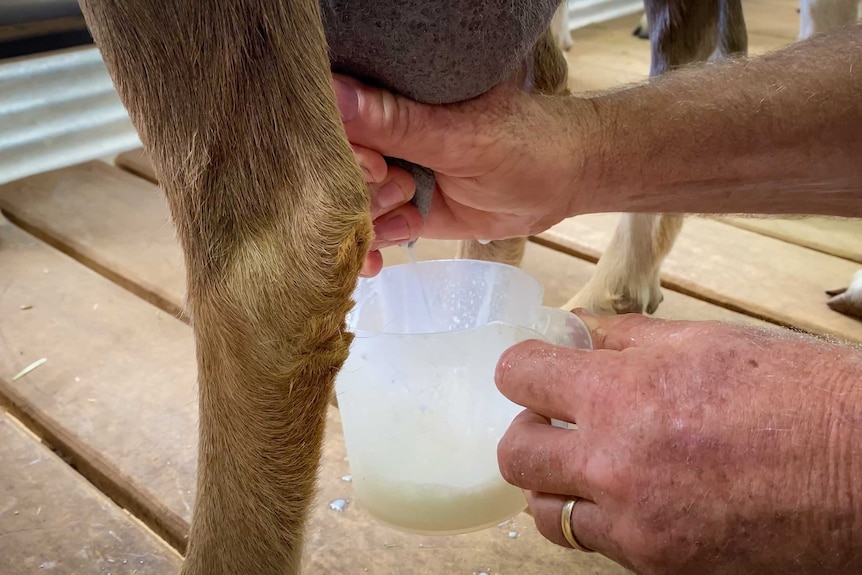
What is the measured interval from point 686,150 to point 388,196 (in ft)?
1.10

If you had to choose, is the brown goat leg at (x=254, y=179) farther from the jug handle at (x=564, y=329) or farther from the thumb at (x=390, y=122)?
the jug handle at (x=564, y=329)

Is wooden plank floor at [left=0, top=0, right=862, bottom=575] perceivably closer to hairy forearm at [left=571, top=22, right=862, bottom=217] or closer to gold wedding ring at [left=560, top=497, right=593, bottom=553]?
gold wedding ring at [left=560, top=497, right=593, bottom=553]

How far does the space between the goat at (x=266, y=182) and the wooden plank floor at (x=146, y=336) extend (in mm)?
159

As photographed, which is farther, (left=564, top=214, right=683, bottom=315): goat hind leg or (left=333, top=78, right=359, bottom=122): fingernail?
(left=564, top=214, right=683, bottom=315): goat hind leg

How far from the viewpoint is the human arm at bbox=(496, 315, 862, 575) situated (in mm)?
475

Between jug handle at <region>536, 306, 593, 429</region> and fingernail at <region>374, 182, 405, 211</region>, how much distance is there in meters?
0.17

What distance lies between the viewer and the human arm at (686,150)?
795 millimetres

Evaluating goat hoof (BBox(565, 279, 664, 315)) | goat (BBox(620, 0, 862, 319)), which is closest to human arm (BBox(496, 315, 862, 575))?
goat hoof (BBox(565, 279, 664, 315))

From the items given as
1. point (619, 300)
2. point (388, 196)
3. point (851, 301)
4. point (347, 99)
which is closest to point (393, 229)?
point (388, 196)

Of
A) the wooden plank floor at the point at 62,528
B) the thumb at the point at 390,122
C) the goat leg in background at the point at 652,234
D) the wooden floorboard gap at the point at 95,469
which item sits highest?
the thumb at the point at 390,122

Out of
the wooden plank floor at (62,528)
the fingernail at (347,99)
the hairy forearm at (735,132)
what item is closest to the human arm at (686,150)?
the hairy forearm at (735,132)

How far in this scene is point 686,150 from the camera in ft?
2.81

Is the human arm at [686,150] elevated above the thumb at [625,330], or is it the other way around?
the human arm at [686,150]

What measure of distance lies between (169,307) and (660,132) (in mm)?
794
